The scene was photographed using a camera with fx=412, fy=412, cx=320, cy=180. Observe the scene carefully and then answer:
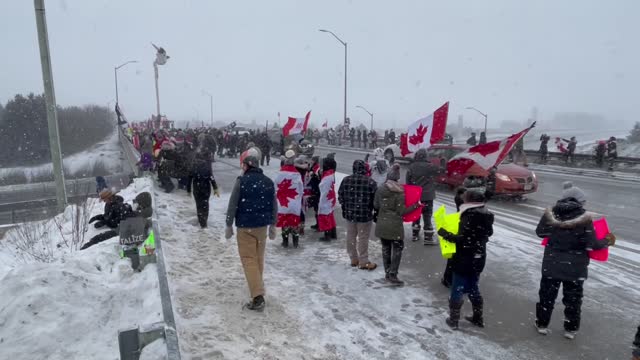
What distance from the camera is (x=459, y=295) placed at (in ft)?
15.1

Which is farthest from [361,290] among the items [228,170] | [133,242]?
[228,170]

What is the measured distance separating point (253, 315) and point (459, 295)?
7.79 feet

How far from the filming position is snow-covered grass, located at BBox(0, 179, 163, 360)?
4.04 metres

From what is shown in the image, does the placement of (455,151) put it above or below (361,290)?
above

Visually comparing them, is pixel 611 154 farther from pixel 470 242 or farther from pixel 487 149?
pixel 470 242

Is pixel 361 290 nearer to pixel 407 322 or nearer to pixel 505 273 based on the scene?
pixel 407 322

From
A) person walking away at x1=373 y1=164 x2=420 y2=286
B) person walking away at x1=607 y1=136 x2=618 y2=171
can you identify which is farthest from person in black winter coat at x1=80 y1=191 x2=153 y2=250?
person walking away at x1=607 y1=136 x2=618 y2=171

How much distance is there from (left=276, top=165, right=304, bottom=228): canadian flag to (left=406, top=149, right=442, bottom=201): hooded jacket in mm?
→ 2122

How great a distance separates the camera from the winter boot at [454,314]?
4633 mm

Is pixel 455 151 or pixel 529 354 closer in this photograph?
pixel 529 354

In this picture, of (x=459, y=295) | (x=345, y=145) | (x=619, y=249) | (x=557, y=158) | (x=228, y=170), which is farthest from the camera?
(x=345, y=145)

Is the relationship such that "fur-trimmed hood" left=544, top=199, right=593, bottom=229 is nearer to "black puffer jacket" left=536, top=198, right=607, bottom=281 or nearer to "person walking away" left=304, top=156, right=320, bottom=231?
"black puffer jacket" left=536, top=198, right=607, bottom=281

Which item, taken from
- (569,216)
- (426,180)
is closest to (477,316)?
(569,216)

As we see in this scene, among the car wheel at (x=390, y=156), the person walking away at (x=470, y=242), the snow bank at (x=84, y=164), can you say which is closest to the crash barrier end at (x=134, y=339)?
the person walking away at (x=470, y=242)
